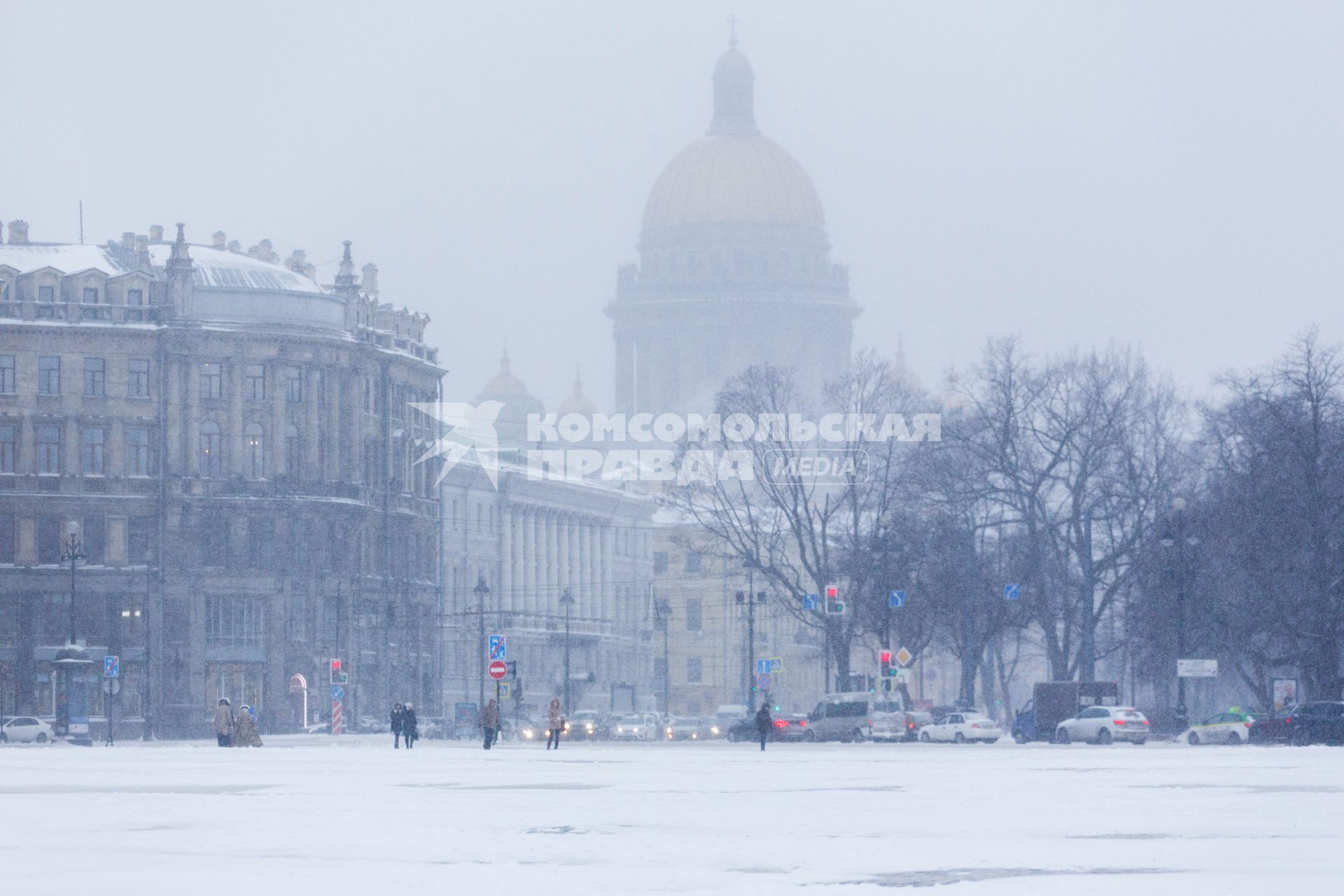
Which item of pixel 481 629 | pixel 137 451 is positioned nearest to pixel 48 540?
pixel 137 451

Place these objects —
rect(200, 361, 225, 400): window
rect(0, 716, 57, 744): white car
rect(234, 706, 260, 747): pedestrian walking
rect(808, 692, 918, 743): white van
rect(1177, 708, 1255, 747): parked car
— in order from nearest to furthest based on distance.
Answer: rect(234, 706, 260, 747): pedestrian walking < rect(1177, 708, 1255, 747): parked car < rect(808, 692, 918, 743): white van < rect(0, 716, 57, 744): white car < rect(200, 361, 225, 400): window

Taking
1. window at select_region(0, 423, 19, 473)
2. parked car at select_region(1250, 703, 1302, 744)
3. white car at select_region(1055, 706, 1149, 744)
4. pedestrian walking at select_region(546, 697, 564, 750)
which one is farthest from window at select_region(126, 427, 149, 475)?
parked car at select_region(1250, 703, 1302, 744)

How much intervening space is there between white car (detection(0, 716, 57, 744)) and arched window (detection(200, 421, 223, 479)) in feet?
68.9

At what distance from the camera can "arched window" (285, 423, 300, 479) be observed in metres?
113

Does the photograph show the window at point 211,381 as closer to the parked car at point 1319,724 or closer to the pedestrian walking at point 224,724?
the pedestrian walking at point 224,724

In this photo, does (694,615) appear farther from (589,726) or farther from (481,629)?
(589,726)

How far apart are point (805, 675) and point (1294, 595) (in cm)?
9093

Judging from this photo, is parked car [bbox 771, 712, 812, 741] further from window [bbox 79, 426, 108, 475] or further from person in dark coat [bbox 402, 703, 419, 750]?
window [bbox 79, 426, 108, 475]

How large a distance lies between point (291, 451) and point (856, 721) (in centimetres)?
3985

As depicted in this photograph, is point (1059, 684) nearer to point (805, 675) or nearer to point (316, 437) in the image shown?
point (316, 437)

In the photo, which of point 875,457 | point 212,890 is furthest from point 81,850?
point 875,457

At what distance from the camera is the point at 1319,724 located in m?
65.4

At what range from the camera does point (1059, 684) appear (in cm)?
8000

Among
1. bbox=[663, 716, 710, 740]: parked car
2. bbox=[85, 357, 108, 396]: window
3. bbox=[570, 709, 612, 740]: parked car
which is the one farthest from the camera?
bbox=[85, 357, 108, 396]: window
